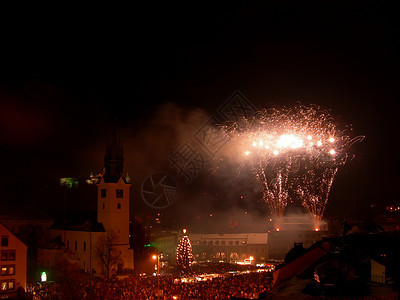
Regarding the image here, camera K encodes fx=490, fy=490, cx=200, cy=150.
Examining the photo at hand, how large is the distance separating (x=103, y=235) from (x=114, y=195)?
4.55 meters

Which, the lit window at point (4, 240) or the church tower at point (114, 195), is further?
the church tower at point (114, 195)

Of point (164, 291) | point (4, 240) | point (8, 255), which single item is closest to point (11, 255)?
point (8, 255)

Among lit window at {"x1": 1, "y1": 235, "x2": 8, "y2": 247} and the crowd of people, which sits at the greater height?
lit window at {"x1": 1, "y1": 235, "x2": 8, "y2": 247}

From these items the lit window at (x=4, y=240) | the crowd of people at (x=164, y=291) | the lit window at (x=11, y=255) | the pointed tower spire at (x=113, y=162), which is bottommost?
the crowd of people at (x=164, y=291)

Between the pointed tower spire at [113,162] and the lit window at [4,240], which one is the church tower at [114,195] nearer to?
the pointed tower spire at [113,162]

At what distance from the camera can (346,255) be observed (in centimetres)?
1769

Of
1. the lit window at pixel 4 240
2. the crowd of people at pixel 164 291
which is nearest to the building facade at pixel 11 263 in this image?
the lit window at pixel 4 240

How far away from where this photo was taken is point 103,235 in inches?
2077

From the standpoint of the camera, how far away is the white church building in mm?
50969

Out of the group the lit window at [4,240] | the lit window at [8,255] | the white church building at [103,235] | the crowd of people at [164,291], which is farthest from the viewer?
the white church building at [103,235]

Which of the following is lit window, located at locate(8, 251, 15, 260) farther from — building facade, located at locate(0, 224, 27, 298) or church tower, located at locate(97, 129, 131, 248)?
church tower, located at locate(97, 129, 131, 248)

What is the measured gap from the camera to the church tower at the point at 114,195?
175 feet

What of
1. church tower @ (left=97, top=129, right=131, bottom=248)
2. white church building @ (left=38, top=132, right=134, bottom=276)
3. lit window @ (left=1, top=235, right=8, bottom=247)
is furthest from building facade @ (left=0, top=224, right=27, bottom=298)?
church tower @ (left=97, top=129, right=131, bottom=248)

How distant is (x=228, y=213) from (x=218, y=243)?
12.3 metres
